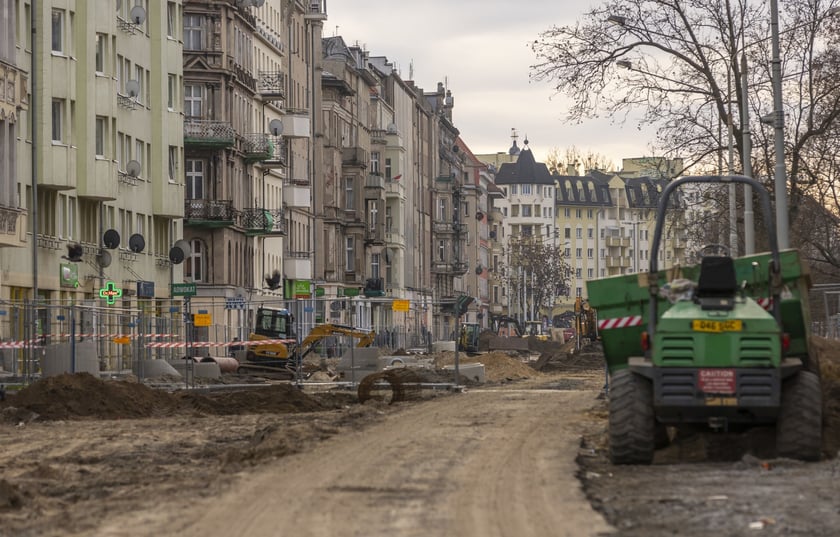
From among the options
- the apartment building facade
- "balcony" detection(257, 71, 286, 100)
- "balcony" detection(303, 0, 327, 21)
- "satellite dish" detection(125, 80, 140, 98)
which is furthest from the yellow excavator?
"balcony" detection(303, 0, 327, 21)

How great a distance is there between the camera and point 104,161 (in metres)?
60.3

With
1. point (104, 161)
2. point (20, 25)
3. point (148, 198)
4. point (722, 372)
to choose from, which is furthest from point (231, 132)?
point (722, 372)

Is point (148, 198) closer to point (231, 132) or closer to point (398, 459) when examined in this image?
point (231, 132)

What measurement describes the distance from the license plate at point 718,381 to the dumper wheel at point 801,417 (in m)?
0.61

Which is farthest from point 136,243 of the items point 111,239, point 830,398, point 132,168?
point 830,398

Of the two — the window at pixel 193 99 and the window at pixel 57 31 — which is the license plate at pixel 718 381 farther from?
the window at pixel 193 99

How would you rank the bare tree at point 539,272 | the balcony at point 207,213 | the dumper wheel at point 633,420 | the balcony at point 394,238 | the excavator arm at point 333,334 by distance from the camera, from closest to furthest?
the dumper wheel at point 633,420, the excavator arm at point 333,334, the balcony at point 207,213, the balcony at point 394,238, the bare tree at point 539,272

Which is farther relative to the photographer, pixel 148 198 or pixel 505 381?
pixel 148 198

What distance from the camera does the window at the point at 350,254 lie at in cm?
11261

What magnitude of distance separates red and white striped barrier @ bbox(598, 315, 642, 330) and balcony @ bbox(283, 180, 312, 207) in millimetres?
76780

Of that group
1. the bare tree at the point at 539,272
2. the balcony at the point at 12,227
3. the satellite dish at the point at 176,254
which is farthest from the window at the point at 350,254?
the balcony at the point at 12,227

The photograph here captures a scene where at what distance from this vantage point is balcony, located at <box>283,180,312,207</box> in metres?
96.4

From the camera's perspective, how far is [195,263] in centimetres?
8050

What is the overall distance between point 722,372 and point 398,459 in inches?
145
